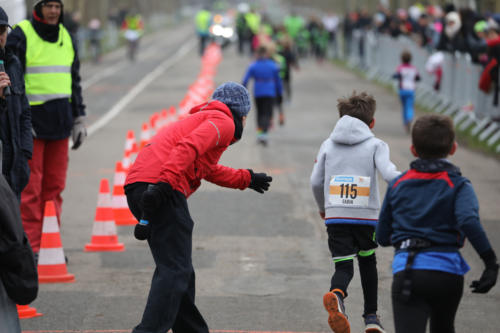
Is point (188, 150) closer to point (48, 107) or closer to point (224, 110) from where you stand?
point (224, 110)

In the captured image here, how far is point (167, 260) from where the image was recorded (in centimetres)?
542

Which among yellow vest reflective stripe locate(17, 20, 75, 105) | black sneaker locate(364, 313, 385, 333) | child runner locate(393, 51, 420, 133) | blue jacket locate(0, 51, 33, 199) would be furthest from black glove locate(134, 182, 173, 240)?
child runner locate(393, 51, 420, 133)

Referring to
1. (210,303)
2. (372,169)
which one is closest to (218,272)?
(210,303)

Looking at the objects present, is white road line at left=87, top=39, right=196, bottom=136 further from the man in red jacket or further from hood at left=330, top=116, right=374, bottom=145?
the man in red jacket

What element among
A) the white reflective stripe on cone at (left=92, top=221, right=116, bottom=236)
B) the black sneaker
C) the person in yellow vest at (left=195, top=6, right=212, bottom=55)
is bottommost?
the person in yellow vest at (left=195, top=6, right=212, bottom=55)

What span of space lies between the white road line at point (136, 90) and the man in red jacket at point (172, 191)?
1290 cm

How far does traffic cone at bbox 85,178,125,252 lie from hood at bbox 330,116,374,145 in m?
3.40

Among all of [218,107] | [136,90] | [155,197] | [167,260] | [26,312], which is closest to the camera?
[155,197]

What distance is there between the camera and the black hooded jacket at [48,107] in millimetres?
7855

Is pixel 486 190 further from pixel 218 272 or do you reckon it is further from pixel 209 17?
pixel 209 17

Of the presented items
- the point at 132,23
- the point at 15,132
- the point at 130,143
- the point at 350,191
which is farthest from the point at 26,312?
the point at 132,23

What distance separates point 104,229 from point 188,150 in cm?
376

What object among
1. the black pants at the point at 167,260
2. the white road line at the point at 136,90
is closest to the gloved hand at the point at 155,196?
the black pants at the point at 167,260

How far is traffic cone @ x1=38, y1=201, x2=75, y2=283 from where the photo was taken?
302 inches
